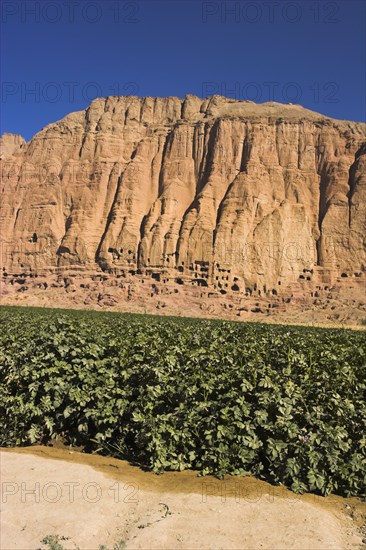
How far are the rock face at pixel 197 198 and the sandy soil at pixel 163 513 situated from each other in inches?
2249

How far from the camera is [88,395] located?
25.0ft

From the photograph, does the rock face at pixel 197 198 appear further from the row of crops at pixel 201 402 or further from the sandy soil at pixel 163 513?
the sandy soil at pixel 163 513

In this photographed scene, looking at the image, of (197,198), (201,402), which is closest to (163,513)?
(201,402)

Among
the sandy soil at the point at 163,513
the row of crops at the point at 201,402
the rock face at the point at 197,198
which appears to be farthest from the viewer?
the rock face at the point at 197,198

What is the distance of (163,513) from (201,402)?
1.68m

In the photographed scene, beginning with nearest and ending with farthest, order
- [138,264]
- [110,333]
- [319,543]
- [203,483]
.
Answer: [319,543] → [203,483] → [110,333] → [138,264]

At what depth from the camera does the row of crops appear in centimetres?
589

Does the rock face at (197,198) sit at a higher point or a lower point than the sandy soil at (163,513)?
higher

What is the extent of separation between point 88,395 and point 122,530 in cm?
277

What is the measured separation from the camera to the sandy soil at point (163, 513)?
489 cm

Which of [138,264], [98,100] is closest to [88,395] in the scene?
[138,264]

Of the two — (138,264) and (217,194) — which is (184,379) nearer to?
(138,264)

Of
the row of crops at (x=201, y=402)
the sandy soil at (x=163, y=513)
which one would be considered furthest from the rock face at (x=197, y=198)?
the sandy soil at (x=163, y=513)

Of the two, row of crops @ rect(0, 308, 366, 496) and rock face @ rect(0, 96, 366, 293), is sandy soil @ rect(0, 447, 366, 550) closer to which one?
row of crops @ rect(0, 308, 366, 496)
